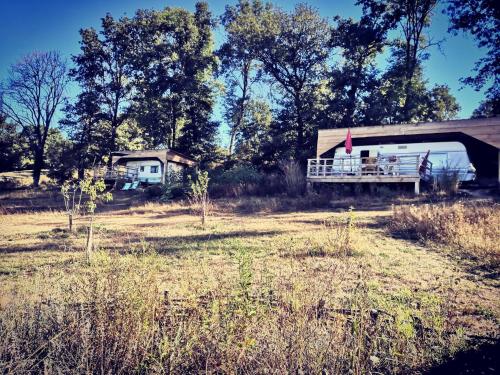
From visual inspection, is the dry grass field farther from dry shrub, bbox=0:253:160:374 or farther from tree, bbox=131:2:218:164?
tree, bbox=131:2:218:164

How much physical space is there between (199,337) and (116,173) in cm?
3587

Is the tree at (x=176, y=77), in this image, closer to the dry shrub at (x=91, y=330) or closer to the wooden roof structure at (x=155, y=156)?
the wooden roof structure at (x=155, y=156)

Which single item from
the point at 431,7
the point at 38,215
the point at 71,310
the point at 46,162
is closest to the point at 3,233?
the point at 38,215

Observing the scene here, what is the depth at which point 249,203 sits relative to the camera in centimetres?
1875

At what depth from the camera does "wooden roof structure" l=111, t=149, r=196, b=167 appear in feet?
111

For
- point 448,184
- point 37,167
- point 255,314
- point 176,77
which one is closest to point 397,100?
point 448,184

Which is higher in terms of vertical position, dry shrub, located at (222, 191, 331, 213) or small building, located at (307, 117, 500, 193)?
small building, located at (307, 117, 500, 193)

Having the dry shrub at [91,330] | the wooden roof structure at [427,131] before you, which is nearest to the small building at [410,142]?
the wooden roof structure at [427,131]

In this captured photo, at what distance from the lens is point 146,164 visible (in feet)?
123

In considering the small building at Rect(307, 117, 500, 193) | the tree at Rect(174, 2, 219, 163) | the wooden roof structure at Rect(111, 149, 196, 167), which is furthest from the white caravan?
the tree at Rect(174, 2, 219, 163)

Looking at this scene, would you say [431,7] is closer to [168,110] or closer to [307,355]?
[168,110]

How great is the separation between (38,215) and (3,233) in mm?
6980

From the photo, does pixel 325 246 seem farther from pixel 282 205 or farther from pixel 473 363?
pixel 282 205

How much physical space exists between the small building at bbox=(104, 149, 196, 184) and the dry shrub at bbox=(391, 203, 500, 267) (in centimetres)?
2759
